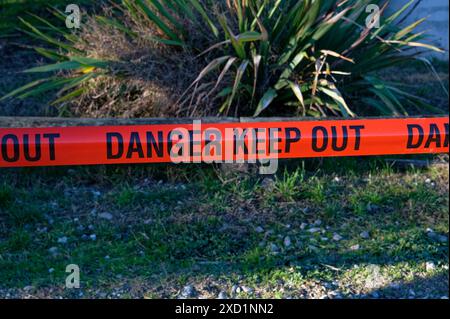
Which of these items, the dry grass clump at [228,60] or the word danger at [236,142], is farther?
the dry grass clump at [228,60]

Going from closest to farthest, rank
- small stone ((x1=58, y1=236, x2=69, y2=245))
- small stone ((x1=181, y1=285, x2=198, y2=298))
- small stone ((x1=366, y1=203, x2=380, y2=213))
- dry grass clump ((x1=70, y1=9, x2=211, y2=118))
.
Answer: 1. small stone ((x1=181, y1=285, x2=198, y2=298))
2. small stone ((x1=58, y1=236, x2=69, y2=245))
3. small stone ((x1=366, y1=203, x2=380, y2=213))
4. dry grass clump ((x1=70, y1=9, x2=211, y2=118))

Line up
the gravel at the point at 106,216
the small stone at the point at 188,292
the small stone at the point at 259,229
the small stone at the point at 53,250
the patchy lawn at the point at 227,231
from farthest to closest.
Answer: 1. the gravel at the point at 106,216
2. the small stone at the point at 259,229
3. the small stone at the point at 53,250
4. the patchy lawn at the point at 227,231
5. the small stone at the point at 188,292

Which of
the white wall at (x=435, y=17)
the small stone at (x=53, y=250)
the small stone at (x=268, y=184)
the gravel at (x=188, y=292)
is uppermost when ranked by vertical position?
the white wall at (x=435, y=17)

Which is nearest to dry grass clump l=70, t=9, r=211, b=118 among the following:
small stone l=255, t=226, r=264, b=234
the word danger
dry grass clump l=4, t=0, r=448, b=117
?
dry grass clump l=4, t=0, r=448, b=117

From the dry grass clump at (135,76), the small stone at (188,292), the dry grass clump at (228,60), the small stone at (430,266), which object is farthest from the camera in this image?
the dry grass clump at (135,76)

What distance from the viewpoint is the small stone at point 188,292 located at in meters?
3.90

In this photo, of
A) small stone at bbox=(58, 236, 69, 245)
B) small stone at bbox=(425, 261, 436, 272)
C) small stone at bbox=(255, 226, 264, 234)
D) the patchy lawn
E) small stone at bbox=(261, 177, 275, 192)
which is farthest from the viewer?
small stone at bbox=(261, 177, 275, 192)

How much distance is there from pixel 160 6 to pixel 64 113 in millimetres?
1095

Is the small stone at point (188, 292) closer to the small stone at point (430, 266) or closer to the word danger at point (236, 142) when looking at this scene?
the word danger at point (236, 142)

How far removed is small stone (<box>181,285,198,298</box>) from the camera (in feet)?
12.8

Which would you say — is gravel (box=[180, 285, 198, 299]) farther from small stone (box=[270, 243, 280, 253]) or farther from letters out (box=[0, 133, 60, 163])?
letters out (box=[0, 133, 60, 163])

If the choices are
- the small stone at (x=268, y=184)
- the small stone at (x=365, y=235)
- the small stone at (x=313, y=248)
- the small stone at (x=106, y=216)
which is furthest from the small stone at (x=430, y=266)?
the small stone at (x=106, y=216)

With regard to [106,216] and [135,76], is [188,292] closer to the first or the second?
[106,216]

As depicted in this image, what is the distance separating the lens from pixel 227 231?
4.50 meters
